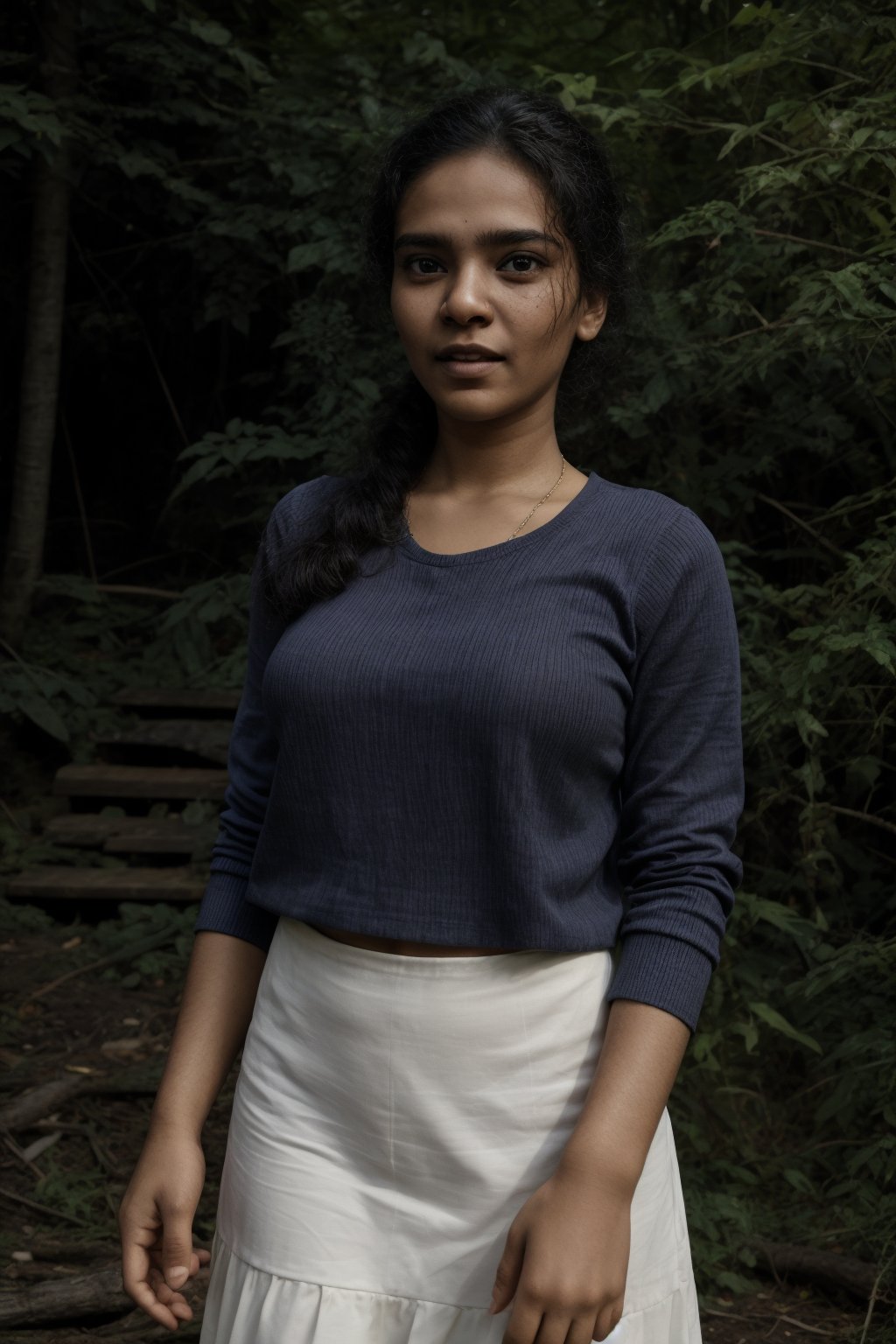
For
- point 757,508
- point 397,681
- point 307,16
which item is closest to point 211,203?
point 307,16

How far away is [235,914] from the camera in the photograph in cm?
148

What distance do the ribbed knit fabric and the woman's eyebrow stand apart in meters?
0.28

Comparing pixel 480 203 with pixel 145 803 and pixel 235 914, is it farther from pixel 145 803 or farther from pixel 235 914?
pixel 145 803

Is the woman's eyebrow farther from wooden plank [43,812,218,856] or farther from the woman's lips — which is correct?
wooden plank [43,812,218,856]

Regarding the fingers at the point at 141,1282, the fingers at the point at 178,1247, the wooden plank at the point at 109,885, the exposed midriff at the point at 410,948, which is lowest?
the wooden plank at the point at 109,885

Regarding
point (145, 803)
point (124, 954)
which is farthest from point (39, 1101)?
point (145, 803)

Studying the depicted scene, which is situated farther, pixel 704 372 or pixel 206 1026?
pixel 704 372

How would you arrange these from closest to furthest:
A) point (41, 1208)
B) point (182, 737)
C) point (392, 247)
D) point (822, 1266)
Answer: point (392, 247) → point (822, 1266) → point (41, 1208) → point (182, 737)

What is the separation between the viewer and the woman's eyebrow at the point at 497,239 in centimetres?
136

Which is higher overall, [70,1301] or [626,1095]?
[626,1095]

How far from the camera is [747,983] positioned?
3.13 m

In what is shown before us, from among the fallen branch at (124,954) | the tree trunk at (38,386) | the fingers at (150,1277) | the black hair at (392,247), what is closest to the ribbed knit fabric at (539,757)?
the black hair at (392,247)

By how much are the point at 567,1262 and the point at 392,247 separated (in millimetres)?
1069

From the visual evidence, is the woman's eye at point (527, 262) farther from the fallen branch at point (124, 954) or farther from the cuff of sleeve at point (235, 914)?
the fallen branch at point (124, 954)
